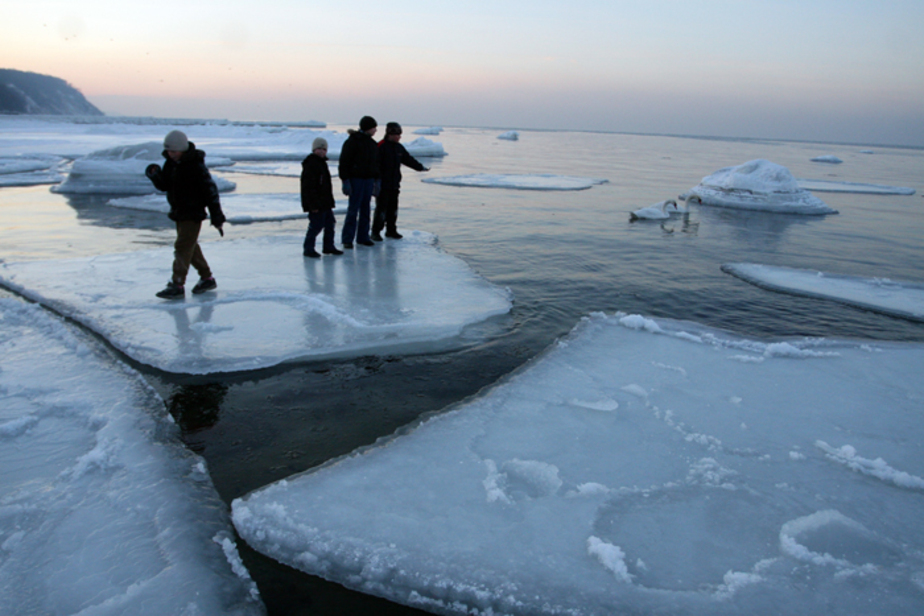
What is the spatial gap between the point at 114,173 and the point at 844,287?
53.0 feet

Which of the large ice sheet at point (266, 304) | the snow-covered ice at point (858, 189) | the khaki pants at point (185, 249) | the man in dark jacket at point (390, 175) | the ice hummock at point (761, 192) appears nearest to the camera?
the large ice sheet at point (266, 304)

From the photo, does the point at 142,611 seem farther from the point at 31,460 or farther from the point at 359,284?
the point at 359,284

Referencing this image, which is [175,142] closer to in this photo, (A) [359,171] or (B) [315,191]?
(B) [315,191]

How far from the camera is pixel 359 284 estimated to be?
19.3 ft

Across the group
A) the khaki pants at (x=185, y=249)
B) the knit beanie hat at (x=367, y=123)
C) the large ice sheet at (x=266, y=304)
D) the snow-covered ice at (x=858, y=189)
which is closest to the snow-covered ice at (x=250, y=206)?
the large ice sheet at (x=266, y=304)

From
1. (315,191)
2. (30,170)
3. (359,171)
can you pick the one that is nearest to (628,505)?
(315,191)

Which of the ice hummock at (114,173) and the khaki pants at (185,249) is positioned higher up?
the ice hummock at (114,173)

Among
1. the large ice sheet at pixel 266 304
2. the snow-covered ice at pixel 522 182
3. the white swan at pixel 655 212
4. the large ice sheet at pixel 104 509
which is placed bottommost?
the large ice sheet at pixel 104 509

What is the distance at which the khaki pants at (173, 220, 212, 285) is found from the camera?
4941 mm

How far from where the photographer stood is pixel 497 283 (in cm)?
648

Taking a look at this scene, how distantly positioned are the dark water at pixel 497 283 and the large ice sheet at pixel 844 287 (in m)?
0.24

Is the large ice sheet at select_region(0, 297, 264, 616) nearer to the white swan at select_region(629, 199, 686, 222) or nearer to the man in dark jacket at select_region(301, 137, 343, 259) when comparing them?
the man in dark jacket at select_region(301, 137, 343, 259)

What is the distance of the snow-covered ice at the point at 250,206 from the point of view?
1054 cm

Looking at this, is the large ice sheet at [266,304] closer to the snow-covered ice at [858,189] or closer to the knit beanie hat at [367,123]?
the knit beanie hat at [367,123]
